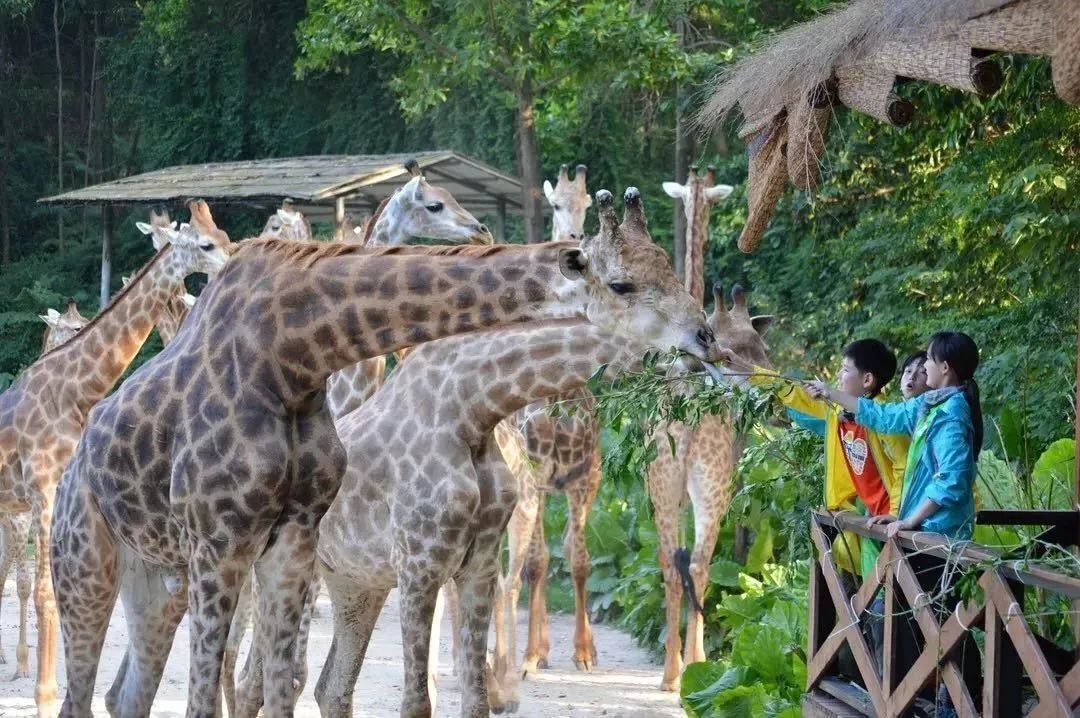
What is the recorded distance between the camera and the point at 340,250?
192 inches

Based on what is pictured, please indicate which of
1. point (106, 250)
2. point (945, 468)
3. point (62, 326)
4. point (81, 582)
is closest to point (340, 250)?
point (81, 582)

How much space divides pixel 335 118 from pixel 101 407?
1918 cm

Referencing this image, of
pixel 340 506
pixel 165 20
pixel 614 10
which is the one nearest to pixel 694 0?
pixel 614 10

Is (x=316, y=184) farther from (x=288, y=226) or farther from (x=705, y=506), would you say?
(x=705, y=506)

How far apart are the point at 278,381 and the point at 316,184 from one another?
35.9 ft

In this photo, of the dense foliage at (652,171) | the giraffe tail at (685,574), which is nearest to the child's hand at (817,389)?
the dense foliage at (652,171)

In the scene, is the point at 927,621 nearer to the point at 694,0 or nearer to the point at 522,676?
the point at 522,676

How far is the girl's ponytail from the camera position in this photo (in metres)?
4.72

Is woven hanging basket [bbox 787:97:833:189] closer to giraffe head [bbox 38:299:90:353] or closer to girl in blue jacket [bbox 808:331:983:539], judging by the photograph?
girl in blue jacket [bbox 808:331:983:539]

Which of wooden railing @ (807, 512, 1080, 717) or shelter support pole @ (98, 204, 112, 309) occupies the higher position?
shelter support pole @ (98, 204, 112, 309)

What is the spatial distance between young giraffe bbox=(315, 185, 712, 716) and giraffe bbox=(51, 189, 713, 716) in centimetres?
82

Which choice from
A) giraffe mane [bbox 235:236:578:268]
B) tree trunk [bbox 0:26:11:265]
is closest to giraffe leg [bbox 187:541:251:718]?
giraffe mane [bbox 235:236:578:268]

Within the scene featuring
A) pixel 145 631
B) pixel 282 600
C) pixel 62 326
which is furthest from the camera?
pixel 62 326

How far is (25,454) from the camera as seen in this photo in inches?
316
